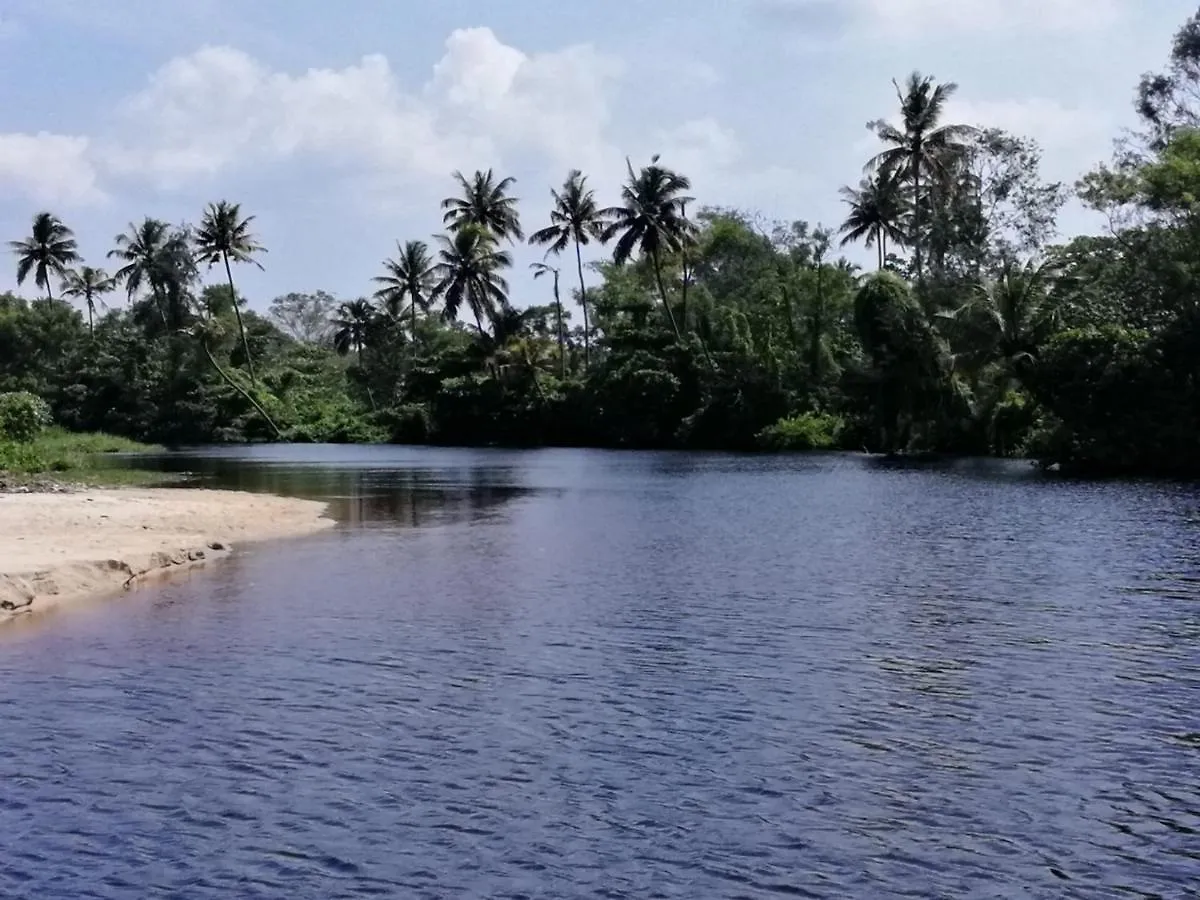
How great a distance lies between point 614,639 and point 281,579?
9261 mm

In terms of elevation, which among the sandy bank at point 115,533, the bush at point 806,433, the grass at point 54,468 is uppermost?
the bush at point 806,433

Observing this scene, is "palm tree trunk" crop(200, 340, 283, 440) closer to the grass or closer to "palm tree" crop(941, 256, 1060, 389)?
the grass

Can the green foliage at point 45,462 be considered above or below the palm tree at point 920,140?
below

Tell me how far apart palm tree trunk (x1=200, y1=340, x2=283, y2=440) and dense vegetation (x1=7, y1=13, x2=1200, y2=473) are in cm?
24

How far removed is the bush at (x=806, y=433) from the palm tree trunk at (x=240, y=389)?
45648 millimetres

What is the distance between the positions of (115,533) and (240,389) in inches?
3061

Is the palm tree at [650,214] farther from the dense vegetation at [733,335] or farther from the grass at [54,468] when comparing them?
the grass at [54,468]

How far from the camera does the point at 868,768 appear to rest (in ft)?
41.5

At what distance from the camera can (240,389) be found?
10419cm

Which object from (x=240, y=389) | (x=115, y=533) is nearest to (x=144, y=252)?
(x=240, y=389)

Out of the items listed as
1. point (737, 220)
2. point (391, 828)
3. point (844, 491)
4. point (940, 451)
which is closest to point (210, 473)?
point (844, 491)

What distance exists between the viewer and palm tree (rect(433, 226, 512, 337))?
90.8 meters

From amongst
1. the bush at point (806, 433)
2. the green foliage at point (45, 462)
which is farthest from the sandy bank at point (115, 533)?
the bush at point (806, 433)

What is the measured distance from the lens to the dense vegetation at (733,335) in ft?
182
